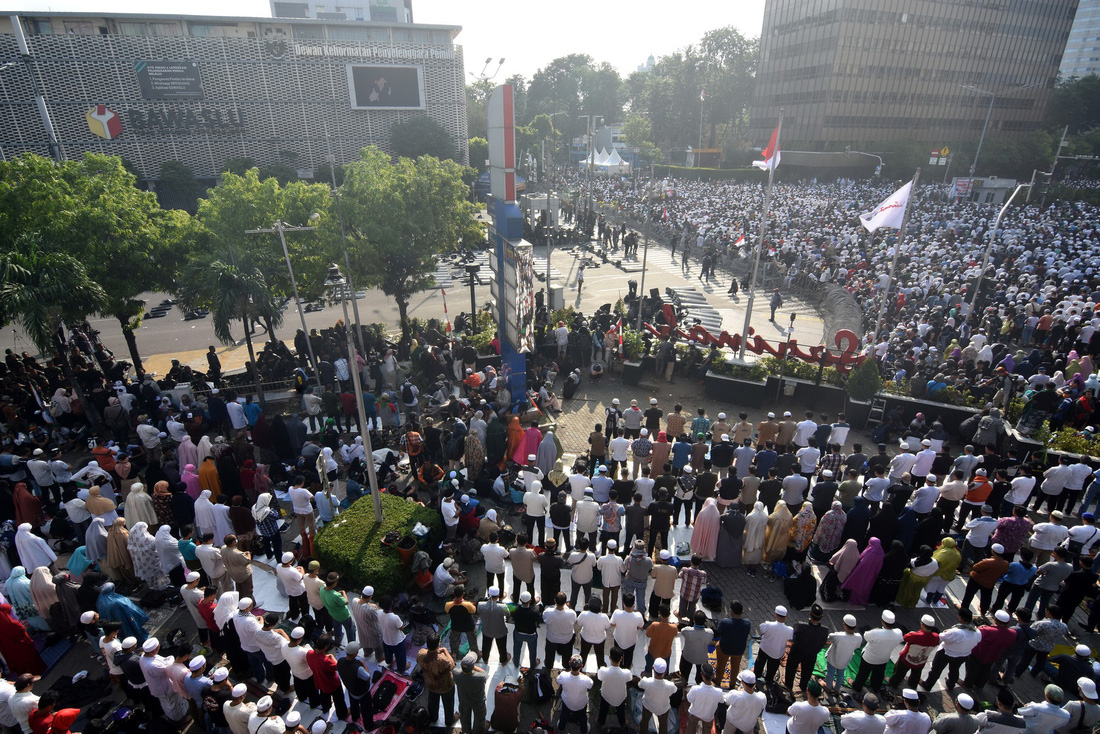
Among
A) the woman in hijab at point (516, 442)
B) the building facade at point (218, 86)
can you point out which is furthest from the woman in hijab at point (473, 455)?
the building facade at point (218, 86)

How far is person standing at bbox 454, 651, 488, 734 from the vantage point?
5984 millimetres

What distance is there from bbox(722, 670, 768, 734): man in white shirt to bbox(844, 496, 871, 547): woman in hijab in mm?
4054

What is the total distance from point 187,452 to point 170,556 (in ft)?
9.30

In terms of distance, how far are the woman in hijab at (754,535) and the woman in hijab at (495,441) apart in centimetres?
478

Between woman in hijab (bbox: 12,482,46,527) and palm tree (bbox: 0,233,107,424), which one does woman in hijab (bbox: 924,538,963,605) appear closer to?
woman in hijab (bbox: 12,482,46,527)

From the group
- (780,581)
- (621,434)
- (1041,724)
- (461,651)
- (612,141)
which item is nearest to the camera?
(1041,724)

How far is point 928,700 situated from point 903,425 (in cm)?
812

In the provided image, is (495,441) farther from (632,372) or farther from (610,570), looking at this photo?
(632,372)

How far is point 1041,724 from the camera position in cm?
568

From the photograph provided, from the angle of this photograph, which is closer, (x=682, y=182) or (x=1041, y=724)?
(x=1041, y=724)

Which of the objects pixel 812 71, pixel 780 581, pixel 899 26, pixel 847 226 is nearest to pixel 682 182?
pixel 812 71

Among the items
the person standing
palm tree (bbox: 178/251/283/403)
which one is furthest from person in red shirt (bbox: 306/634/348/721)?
palm tree (bbox: 178/251/283/403)

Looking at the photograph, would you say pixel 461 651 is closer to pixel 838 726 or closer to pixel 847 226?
pixel 838 726

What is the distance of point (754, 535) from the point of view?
9.04m
